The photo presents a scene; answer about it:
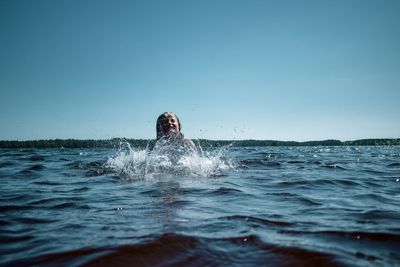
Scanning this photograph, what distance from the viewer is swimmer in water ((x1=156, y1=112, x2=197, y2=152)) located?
33.5 ft

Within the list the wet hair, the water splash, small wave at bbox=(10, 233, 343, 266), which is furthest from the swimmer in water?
small wave at bbox=(10, 233, 343, 266)

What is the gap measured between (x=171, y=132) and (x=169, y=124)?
1.04 ft

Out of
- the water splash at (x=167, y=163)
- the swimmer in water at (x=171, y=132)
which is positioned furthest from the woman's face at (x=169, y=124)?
the water splash at (x=167, y=163)

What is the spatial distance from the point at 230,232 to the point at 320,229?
35.7 inches

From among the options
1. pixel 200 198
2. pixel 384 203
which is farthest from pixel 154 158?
pixel 384 203

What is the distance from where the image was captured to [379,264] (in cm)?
211

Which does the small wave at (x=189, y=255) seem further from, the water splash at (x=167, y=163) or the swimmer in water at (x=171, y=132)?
the swimmer in water at (x=171, y=132)

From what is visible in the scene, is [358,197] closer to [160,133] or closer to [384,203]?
[384,203]

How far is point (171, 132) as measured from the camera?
10258mm

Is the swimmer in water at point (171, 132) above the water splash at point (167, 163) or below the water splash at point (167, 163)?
above

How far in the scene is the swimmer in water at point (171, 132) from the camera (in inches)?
402

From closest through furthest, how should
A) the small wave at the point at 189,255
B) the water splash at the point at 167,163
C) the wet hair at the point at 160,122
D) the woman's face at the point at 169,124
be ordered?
the small wave at the point at 189,255 < the water splash at the point at 167,163 < the woman's face at the point at 169,124 < the wet hair at the point at 160,122

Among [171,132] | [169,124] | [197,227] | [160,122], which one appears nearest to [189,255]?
[197,227]

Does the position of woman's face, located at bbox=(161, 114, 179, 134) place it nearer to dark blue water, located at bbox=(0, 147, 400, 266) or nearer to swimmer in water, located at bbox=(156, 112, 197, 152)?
swimmer in water, located at bbox=(156, 112, 197, 152)
